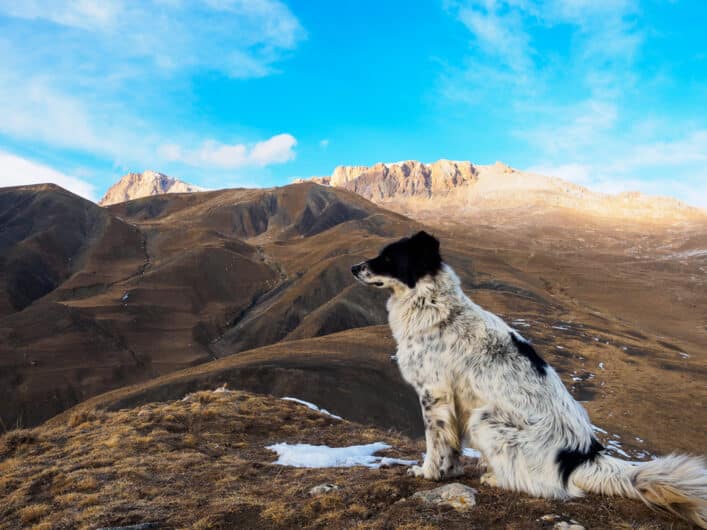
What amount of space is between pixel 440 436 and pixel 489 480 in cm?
78

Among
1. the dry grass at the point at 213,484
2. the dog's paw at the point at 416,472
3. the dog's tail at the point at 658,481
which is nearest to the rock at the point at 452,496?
the dry grass at the point at 213,484

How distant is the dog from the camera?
4641 millimetres

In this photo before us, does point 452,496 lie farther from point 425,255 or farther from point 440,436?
point 425,255

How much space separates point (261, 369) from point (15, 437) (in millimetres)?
23752

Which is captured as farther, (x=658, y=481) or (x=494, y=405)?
(x=494, y=405)

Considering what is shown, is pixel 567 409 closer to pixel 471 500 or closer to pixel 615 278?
pixel 471 500

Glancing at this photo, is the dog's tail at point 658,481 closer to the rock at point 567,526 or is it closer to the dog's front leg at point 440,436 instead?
the rock at point 567,526

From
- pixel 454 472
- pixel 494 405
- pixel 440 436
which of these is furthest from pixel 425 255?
pixel 454 472

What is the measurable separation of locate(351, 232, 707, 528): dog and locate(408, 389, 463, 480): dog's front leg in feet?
0.04

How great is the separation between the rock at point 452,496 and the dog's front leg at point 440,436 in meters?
0.42

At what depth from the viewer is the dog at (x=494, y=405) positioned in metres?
4.64

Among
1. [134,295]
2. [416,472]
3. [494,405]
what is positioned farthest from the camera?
[134,295]

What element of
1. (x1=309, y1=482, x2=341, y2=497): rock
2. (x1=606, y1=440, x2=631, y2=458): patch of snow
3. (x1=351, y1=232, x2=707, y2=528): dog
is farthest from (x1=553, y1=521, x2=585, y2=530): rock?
(x1=606, y1=440, x2=631, y2=458): patch of snow

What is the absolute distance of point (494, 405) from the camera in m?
5.34
